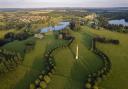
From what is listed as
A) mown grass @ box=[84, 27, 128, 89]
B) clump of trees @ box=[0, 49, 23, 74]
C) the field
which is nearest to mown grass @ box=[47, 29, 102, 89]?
the field

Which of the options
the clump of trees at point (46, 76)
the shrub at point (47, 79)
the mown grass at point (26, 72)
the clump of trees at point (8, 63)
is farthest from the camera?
the clump of trees at point (8, 63)

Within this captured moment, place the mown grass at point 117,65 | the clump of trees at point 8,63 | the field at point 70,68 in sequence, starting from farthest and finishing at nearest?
the clump of trees at point 8,63, the field at point 70,68, the mown grass at point 117,65

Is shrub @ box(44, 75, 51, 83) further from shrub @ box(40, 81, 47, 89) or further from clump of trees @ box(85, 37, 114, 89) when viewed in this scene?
clump of trees @ box(85, 37, 114, 89)

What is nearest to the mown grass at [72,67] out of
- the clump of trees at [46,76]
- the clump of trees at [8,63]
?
the clump of trees at [46,76]

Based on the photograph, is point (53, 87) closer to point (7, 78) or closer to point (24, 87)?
point (24, 87)

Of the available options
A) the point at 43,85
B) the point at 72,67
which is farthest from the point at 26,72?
the point at 72,67

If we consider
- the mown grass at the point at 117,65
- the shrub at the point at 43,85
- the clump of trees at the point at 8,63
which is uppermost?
the clump of trees at the point at 8,63

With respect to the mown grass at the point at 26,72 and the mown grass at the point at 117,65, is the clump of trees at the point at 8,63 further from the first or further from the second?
the mown grass at the point at 117,65

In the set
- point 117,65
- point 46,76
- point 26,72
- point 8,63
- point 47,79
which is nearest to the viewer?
point 47,79

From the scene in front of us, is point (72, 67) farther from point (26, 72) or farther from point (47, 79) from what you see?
point (26, 72)
